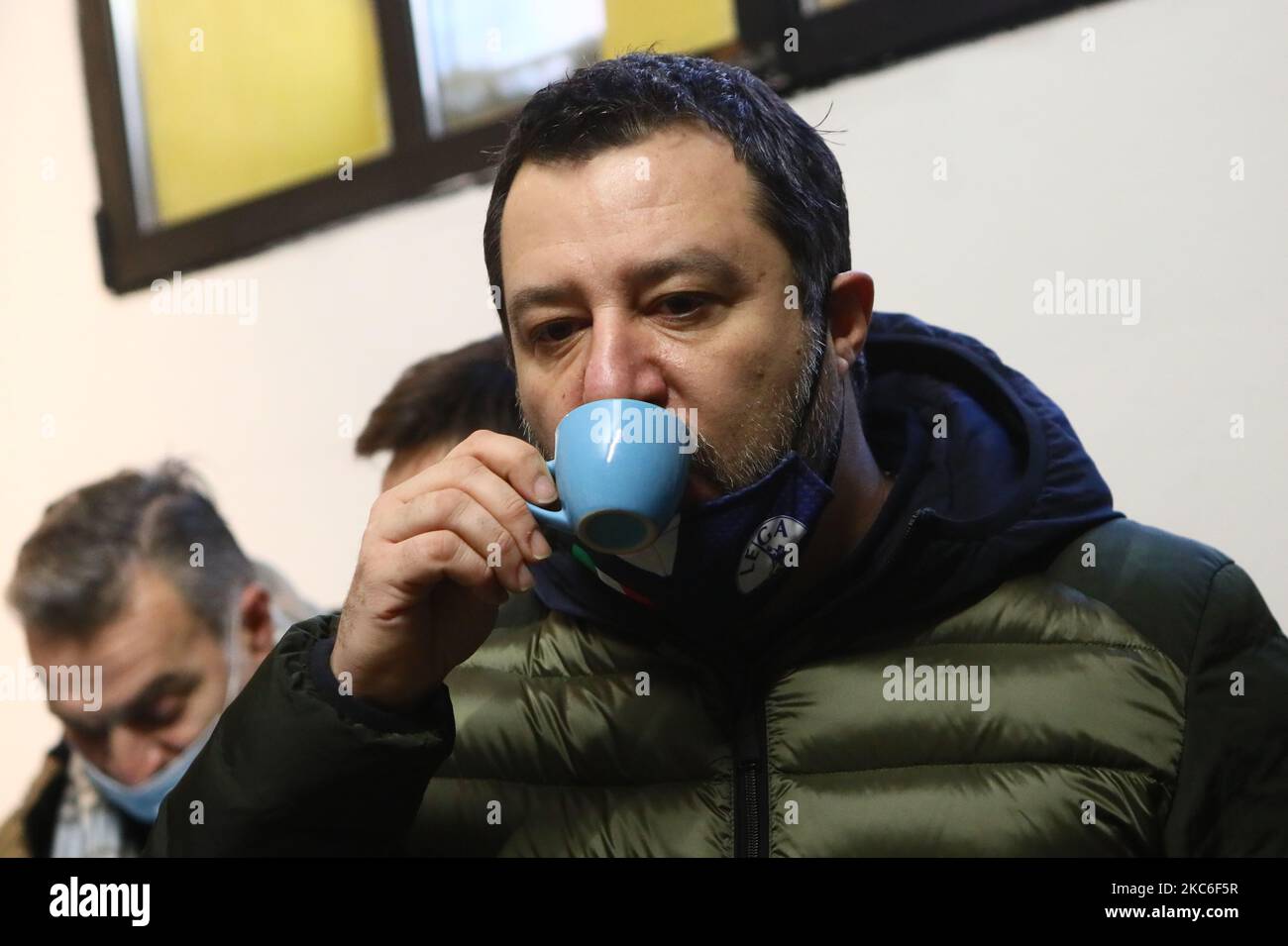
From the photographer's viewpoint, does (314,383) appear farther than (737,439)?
Yes

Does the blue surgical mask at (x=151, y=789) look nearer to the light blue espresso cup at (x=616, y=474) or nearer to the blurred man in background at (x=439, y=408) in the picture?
the blurred man in background at (x=439, y=408)

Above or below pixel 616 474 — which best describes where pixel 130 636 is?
below

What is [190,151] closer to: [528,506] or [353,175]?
[353,175]

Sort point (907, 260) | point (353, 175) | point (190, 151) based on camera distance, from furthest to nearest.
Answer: point (190, 151), point (353, 175), point (907, 260)

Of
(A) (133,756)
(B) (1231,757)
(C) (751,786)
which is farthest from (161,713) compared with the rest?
(B) (1231,757)

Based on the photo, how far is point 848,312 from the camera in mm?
1031

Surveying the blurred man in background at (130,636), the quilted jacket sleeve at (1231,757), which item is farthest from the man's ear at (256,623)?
the quilted jacket sleeve at (1231,757)

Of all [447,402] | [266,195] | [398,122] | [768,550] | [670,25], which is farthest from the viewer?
[266,195]

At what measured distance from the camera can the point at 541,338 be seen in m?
0.95

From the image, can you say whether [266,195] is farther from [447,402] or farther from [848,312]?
[848,312]

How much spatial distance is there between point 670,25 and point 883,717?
854 millimetres

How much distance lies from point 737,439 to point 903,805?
0.27 metres
